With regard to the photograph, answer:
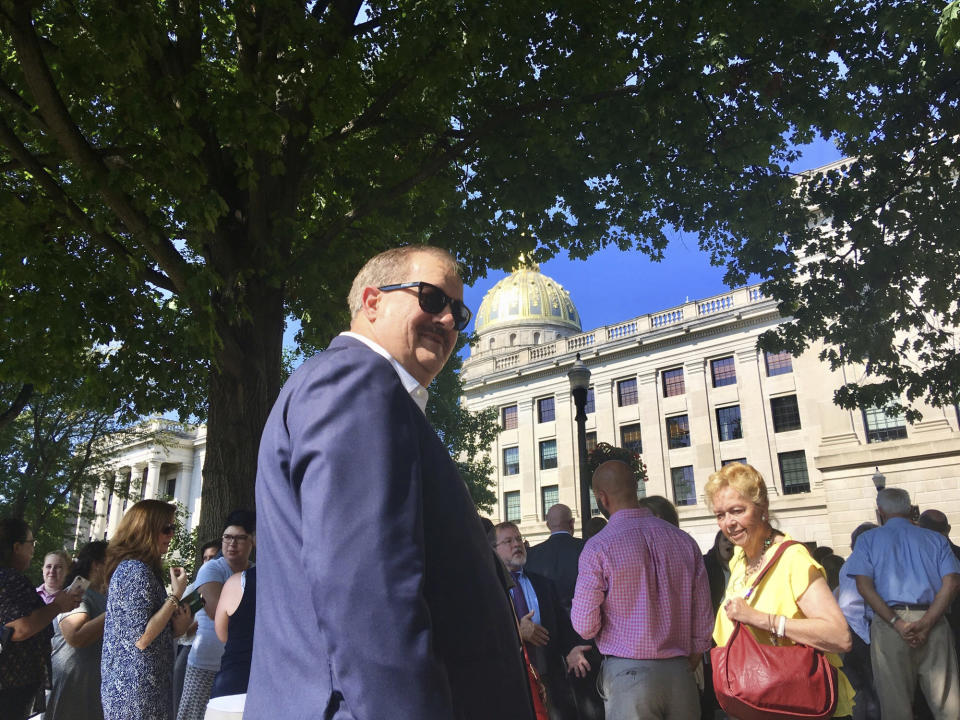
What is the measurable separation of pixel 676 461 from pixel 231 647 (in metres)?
45.9

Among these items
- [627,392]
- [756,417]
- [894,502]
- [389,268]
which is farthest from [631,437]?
[389,268]

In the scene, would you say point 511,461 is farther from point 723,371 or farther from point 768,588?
point 768,588

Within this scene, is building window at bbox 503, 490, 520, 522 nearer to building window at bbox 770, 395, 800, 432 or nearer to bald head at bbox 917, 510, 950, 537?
building window at bbox 770, 395, 800, 432

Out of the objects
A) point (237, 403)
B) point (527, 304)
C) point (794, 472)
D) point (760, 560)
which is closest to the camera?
point (760, 560)

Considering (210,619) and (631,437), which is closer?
(210,619)

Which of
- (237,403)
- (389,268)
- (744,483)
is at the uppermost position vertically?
(237,403)

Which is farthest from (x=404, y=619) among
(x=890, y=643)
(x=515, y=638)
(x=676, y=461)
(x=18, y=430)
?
(x=676, y=461)

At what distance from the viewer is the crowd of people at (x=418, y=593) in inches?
58.4

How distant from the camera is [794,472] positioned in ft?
137

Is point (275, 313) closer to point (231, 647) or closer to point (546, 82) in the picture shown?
point (546, 82)

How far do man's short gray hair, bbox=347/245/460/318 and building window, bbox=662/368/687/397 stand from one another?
4784 cm

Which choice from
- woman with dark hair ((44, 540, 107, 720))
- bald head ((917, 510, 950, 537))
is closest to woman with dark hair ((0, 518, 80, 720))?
woman with dark hair ((44, 540, 107, 720))

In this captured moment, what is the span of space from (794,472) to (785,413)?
3558 millimetres

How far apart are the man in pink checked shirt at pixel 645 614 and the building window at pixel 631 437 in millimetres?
45594
